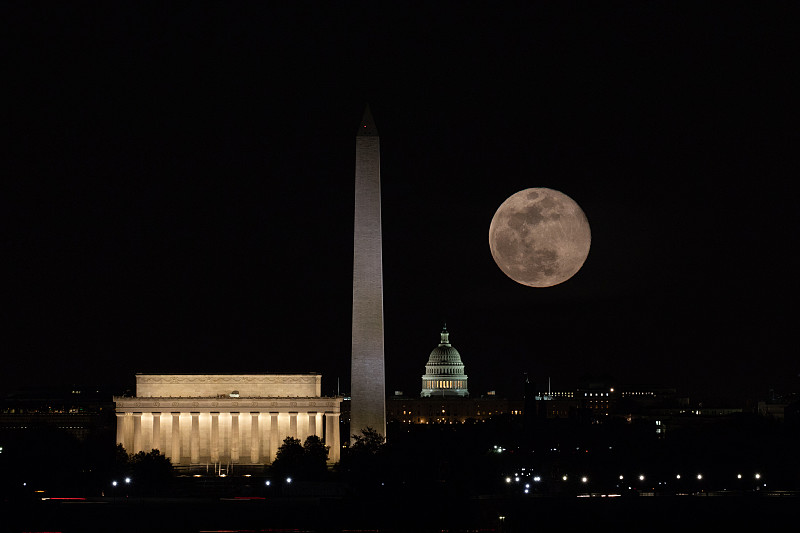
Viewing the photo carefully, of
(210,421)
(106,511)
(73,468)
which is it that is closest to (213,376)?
(210,421)

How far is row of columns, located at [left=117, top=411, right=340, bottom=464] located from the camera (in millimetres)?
167250

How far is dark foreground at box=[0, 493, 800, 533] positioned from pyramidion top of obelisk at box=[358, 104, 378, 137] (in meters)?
30.8

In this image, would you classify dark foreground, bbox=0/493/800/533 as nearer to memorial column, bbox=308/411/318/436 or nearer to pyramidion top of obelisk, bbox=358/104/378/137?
pyramidion top of obelisk, bbox=358/104/378/137

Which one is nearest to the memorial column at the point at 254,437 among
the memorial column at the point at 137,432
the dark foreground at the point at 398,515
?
the memorial column at the point at 137,432

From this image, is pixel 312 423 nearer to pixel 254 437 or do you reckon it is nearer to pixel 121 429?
pixel 254 437

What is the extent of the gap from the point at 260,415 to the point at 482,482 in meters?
45.1

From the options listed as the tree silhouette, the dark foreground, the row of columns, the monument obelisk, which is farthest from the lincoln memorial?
the dark foreground

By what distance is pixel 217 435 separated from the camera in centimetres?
16750

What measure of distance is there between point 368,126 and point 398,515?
37.5 metres

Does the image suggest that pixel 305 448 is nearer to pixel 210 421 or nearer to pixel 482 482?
pixel 210 421

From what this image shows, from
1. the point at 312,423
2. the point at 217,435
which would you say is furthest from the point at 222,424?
the point at 312,423

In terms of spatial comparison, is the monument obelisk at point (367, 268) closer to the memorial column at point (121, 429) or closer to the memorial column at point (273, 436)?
the memorial column at point (273, 436)

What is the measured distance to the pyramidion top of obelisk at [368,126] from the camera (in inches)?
5458

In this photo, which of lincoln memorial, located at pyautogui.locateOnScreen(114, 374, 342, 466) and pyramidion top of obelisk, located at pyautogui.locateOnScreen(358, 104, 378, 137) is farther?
lincoln memorial, located at pyautogui.locateOnScreen(114, 374, 342, 466)
